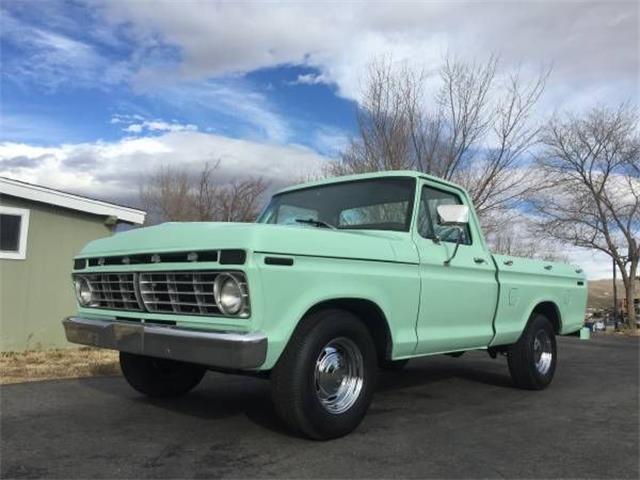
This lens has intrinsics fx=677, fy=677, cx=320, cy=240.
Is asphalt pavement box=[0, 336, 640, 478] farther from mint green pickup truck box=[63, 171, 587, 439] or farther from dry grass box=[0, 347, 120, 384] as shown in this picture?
dry grass box=[0, 347, 120, 384]

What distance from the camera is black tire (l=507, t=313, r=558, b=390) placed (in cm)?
709

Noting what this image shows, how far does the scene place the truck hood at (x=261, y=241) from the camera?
428 centimetres

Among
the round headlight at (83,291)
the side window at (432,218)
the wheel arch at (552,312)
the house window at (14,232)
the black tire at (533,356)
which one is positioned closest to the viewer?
the round headlight at (83,291)

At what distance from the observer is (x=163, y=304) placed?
4727 mm

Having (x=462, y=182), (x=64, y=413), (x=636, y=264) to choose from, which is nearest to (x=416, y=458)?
(x=64, y=413)

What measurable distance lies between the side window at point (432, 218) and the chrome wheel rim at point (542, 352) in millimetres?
1823

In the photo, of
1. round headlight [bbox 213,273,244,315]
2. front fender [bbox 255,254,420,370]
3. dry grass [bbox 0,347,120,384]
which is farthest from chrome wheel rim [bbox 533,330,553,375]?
dry grass [bbox 0,347,120,384]

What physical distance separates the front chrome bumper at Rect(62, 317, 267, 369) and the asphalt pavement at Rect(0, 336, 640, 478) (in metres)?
0.65

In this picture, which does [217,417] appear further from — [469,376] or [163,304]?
[469,376]

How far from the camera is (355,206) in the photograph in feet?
19.6

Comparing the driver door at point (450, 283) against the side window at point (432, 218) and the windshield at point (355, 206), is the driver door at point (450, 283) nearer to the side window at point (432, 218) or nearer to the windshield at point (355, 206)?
the side window at point (432, 218)

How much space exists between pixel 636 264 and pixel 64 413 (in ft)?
87.4

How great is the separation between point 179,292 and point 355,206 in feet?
6.52

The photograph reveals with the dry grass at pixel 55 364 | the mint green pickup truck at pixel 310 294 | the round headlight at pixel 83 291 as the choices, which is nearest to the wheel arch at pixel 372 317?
the mint green pickup truck at pixel 310 294
